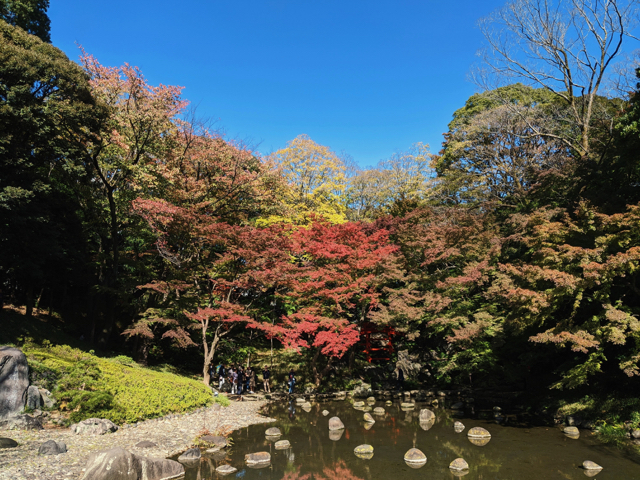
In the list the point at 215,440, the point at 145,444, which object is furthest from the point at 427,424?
the point at 145,444

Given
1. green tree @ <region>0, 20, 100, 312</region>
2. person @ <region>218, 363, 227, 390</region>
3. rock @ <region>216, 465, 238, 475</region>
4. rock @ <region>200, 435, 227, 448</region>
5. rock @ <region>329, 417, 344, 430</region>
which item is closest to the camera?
rock @ <region>216, 465, 238, 475</region>

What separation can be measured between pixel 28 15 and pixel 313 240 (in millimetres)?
22042

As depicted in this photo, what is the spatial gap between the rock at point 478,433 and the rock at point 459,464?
9.19 feet

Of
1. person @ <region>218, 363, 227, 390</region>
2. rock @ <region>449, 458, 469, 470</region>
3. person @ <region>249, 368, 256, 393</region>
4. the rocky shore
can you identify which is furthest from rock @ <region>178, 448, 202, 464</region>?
person @ <region>249, 368, 256, 393</region>

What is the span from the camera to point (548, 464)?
916cm

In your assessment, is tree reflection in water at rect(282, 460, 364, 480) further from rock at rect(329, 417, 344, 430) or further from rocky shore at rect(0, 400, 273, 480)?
rock at rect(329, 417, 344, 430)

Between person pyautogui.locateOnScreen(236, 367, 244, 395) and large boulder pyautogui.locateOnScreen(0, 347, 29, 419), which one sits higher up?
large boulder pyautogui.locateOnScreen(0, 347, 29, 419)

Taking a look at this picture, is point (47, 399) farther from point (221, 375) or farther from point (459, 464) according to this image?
point (221, 375)

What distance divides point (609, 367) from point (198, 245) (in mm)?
17483

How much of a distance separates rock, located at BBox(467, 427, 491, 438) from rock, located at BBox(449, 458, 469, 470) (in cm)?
280

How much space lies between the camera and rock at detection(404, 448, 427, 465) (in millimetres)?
9470

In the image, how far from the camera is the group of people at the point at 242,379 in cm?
1881

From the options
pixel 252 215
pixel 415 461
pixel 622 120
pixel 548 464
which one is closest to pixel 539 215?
pixel 622 120

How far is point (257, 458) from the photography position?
30.7ft
